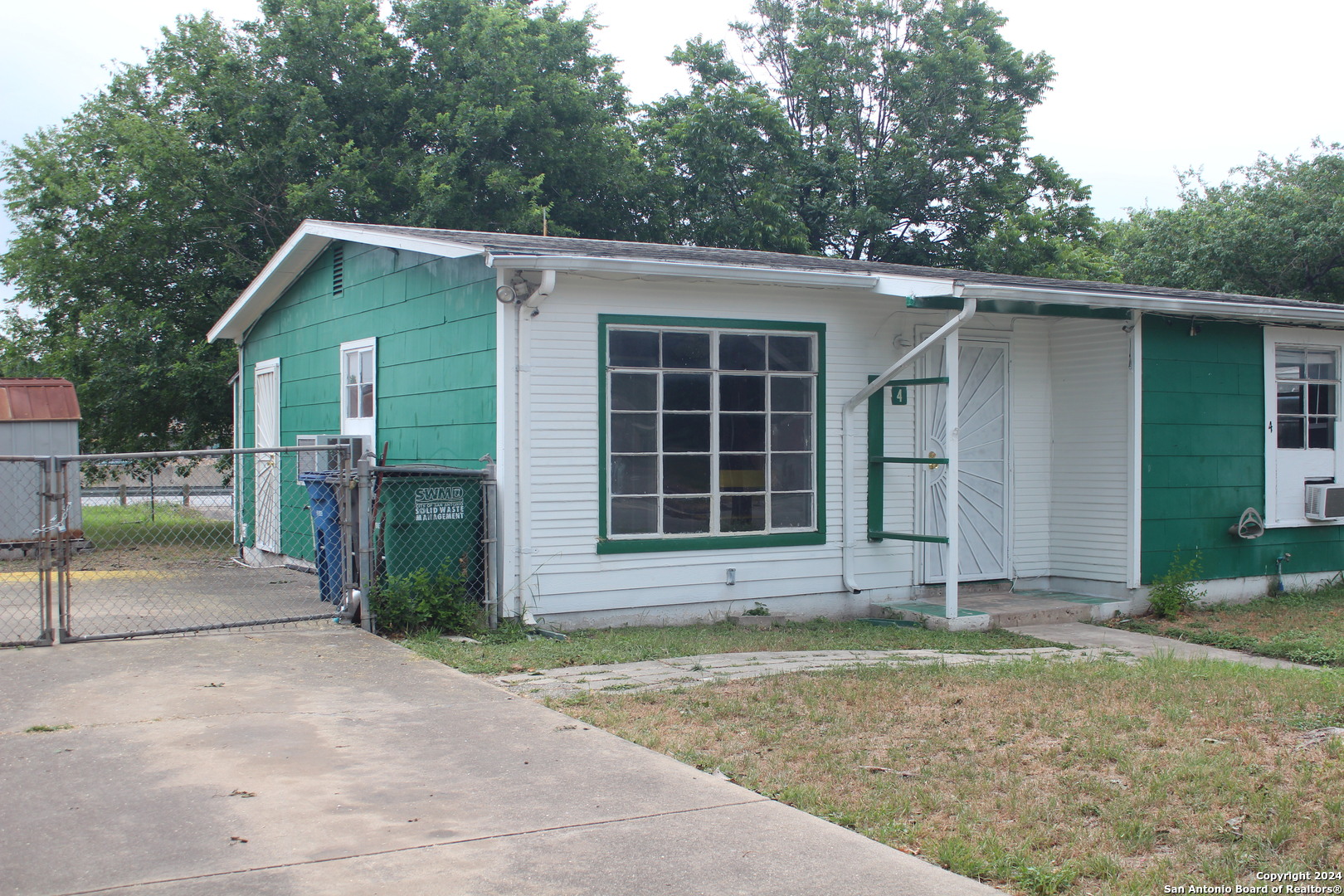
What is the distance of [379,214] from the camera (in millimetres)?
20797

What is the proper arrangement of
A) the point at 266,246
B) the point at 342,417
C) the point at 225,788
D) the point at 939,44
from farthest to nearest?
the point at 939,44 < the point at 266,246 < the point at 342,417 < the point at 225,788

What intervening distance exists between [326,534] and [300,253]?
4.13 m

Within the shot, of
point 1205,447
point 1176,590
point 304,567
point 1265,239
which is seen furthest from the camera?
point 1265,239

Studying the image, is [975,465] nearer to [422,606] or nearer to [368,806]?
[422,606]

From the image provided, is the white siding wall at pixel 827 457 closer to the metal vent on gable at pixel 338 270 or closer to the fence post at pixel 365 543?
the fence post at pixel 365 543

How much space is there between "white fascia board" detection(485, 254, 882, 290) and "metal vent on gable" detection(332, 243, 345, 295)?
4.10 metres

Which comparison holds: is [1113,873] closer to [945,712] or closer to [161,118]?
[945,712]

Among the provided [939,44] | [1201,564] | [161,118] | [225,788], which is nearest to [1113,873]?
[225,788]

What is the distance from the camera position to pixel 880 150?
91.6 ft

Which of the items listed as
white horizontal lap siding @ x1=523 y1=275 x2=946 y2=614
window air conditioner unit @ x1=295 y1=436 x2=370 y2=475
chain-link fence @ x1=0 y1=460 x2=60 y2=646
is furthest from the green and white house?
chain-link fence @ x1=0 y1=460 x2=60 y2=646

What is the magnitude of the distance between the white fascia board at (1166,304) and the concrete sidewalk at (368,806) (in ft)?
17.8

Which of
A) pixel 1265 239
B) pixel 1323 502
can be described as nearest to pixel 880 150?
pixel 1265 239

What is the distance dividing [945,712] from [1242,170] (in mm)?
28213

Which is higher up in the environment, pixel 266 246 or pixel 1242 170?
pixel 1242 170
